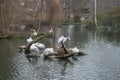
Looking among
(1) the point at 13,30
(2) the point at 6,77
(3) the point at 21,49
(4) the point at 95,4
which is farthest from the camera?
(4) the point at 95,4

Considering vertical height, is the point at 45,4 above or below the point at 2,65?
above

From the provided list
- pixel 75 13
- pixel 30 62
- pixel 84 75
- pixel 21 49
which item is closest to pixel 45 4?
pixel 21 49

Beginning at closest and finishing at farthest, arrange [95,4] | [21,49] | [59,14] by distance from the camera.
Result: 1. [21,49]
2. [59,14]
3. [95,4]

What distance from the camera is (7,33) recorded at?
1598 inches

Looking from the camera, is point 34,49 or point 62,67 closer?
point 62,67

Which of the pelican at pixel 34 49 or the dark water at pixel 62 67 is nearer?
the dark water at pixel 62 67

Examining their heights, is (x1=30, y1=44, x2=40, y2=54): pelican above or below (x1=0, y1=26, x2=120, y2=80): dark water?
above

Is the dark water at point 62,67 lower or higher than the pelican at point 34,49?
lower

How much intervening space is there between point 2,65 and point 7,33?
58.2 ft

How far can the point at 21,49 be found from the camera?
3084cm

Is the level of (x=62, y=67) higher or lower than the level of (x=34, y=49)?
lower

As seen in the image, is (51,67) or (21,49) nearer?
(51,67)

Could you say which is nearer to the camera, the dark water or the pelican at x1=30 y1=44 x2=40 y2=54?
the dark water

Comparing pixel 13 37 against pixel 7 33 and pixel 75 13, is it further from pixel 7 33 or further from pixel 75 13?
pixel 75 13
